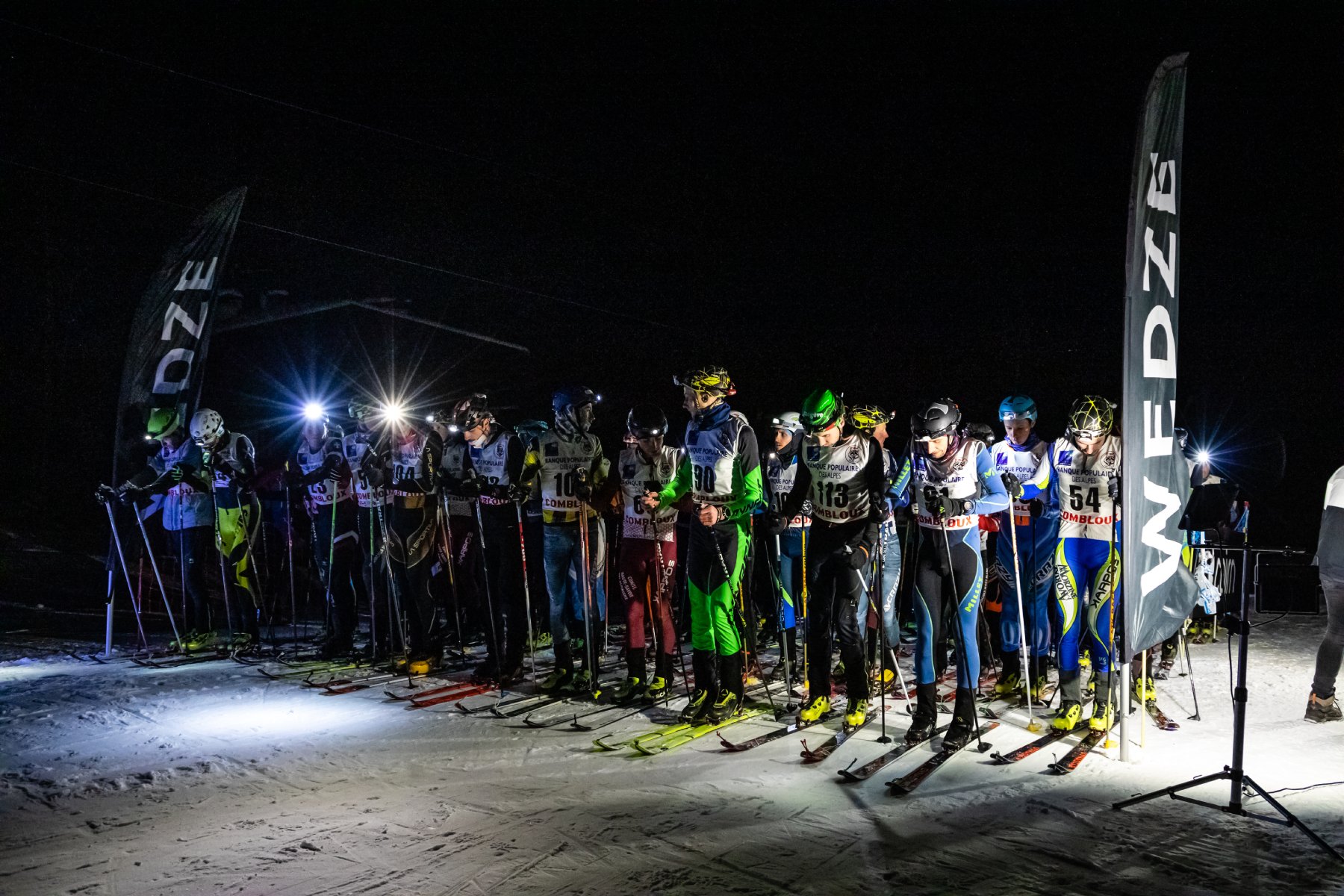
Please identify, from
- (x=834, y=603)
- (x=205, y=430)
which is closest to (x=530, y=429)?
(x=205, y=430)

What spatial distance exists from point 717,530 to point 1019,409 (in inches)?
131

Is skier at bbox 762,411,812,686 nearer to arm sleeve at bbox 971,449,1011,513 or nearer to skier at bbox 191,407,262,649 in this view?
arm sleeve at bbox 971,449,1011,513

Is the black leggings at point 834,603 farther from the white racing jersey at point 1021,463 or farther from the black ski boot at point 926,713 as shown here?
the white racing jersey at point 1021,463

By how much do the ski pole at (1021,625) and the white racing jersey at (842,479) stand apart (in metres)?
1.23

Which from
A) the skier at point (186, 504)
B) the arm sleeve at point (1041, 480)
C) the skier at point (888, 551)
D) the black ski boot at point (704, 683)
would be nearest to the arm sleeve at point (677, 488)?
the black ski boot at point (704, 683)

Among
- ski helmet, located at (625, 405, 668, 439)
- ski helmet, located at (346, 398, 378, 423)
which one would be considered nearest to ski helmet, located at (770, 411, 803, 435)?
ski helmet, located at (625, 405, 668, 439)

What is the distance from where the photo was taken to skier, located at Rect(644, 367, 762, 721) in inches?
285

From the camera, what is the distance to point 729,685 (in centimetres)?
741

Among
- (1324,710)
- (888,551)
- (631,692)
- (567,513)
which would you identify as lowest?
(631,692)

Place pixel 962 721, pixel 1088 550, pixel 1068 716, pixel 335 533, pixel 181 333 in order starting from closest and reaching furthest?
pixel 962 721 < pixel 1068 716 < pixel 1088 550 < pixel 335 533 < pixel 181 333

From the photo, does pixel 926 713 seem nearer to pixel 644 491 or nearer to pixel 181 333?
pixel 644 491

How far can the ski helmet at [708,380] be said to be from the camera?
7293mm

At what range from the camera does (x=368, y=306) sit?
2034 cm

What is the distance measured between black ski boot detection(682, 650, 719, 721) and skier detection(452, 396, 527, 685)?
6.93 ft
